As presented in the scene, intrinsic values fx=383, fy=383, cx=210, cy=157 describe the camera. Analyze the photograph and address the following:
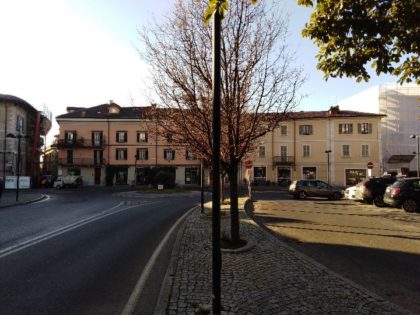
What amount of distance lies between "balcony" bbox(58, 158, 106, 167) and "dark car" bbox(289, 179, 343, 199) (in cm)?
3721

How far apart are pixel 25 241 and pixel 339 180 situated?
162 ft

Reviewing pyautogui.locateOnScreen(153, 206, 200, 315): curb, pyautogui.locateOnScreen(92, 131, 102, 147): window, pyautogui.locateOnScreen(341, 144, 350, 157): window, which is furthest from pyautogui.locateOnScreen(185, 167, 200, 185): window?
pyautogui.locateOnScreen(153, 206, 200, 315): curb

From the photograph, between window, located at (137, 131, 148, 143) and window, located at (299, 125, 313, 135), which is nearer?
window, located at (299, 125, 313, 135)

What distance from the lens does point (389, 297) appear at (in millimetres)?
5465

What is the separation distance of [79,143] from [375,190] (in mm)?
46698

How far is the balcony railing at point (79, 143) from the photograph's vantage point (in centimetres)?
5784

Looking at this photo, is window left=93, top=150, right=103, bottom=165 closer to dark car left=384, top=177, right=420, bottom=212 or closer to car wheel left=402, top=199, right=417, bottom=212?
dark car left=384, top=177, right=420, bottom=212

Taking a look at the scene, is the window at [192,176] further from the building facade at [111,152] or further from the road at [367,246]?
the road at [367,246]

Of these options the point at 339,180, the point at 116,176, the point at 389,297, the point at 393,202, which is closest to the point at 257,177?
the point at 339,180

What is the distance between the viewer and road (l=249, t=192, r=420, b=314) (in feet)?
20.1

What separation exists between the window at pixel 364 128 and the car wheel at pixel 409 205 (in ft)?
128

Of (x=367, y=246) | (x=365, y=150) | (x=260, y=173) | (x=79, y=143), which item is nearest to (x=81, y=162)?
(x=79, y=143)

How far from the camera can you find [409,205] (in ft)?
57.8

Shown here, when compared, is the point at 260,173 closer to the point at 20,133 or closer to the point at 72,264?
the point at 20,133
